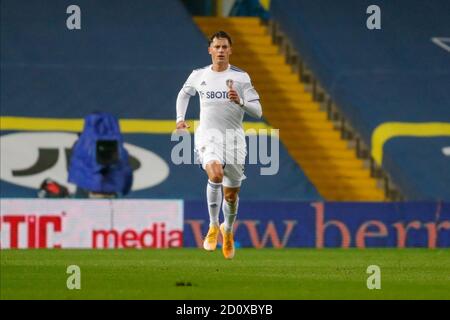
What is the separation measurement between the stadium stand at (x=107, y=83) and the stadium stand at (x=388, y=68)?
205 cm

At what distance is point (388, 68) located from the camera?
83.8 feet

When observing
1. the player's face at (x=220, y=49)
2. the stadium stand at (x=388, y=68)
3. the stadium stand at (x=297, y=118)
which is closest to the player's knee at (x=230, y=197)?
the player's face at (x=220, y=49)

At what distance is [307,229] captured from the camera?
21219 millimetres

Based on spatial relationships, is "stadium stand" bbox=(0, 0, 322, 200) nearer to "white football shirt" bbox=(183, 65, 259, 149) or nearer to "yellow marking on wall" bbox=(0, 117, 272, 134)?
"yellow marking on wall" bbox=(0, 117, 272, 134)

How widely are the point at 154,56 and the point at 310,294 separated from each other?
1392 centimetres

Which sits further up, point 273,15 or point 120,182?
point 273,15

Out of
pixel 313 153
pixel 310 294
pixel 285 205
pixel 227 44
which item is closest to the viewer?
pixel 310 294

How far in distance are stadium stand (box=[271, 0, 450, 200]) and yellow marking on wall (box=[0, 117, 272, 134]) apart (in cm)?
198

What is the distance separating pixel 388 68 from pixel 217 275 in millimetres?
13181

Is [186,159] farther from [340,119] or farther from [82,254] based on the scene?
[82,254]

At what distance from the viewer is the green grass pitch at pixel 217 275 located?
11.3 meters

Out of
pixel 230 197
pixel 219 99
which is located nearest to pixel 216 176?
pixel 230 197

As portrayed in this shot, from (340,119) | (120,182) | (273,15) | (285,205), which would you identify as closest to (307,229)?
(285,205)

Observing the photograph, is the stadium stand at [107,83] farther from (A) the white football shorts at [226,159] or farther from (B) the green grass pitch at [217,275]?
(A) the white football shorts at [226,159]
